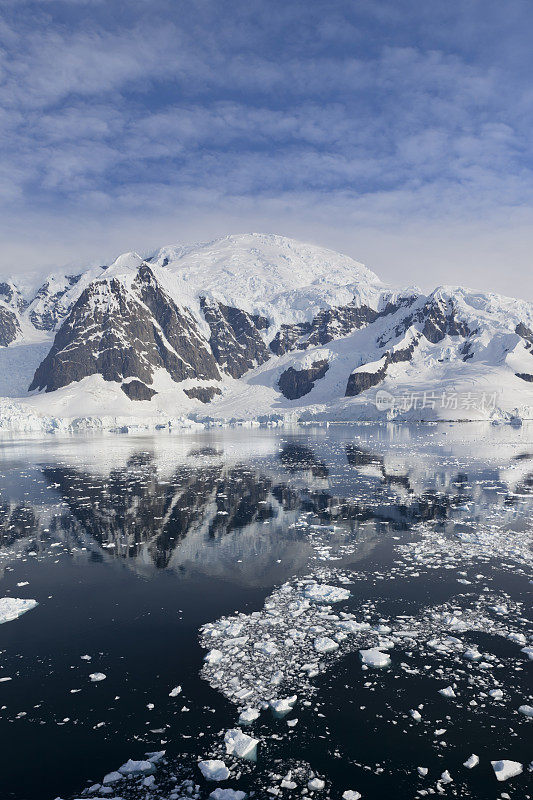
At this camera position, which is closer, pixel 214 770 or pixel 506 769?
pixel 506 769

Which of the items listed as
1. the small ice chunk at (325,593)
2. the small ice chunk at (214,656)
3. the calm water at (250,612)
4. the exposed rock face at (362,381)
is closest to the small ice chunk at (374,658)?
the calm water at (250,612)

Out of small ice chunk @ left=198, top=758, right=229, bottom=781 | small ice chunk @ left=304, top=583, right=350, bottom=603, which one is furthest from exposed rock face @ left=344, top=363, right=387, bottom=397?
small ice chunk @ left=198, top=758, right=229, bottom=781

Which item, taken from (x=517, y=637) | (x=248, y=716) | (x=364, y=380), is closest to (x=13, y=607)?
(x=248, y=716)

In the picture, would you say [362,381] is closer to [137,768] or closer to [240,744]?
[240,744]

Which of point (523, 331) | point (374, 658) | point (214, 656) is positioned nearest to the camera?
point (374, 658)

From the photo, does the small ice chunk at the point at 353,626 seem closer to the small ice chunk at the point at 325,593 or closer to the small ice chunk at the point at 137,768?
the small ice chunk at the point at 325,593
